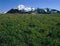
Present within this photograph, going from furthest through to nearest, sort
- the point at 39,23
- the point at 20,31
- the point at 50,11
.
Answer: the point at 50,11
the point at 39,23
the point at 20,31

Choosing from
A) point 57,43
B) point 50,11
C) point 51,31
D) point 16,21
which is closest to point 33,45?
point 57,43

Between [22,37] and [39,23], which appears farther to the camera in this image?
[39,23]

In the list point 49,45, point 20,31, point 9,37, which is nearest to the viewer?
point 49,45

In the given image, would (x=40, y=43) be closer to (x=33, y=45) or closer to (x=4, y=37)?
(x=33, y=45)

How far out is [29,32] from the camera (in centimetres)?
1708

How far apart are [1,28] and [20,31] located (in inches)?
76.1

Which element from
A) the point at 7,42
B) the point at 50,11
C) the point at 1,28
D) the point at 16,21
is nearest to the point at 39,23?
the point at 16,21

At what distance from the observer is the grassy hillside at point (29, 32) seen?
1528cm

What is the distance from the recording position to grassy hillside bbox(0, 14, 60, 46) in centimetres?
1528

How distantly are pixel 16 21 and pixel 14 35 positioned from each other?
3.87 metres

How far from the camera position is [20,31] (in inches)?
676

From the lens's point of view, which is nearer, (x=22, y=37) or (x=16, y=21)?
(x=22, y=37)

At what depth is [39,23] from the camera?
63.8 feet

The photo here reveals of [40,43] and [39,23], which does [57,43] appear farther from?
[39,23]
